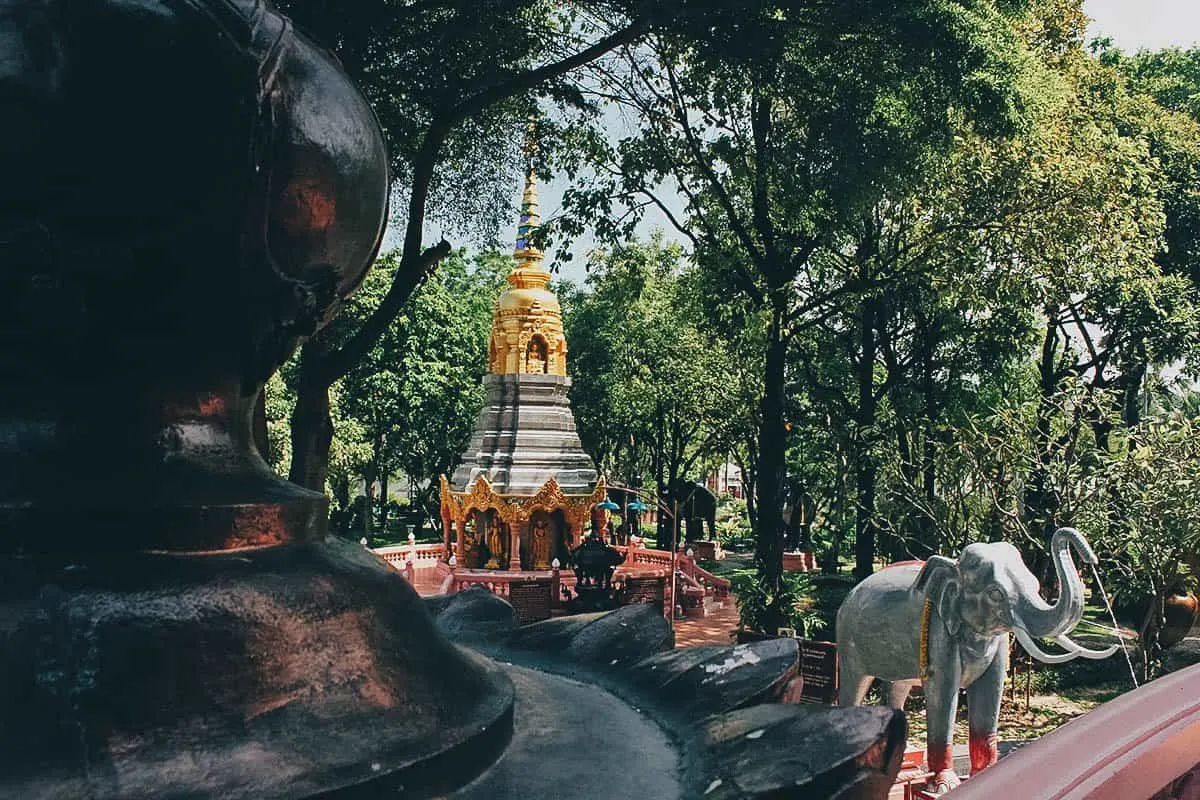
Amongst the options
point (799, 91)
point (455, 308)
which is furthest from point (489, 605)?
point (455, 308)

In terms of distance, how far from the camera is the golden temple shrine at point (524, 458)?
2167 cm

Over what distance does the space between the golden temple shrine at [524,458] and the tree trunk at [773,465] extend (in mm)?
8550

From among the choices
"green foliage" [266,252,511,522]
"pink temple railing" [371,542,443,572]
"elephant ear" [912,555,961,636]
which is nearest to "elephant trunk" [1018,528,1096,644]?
"elephant ear" [912,555,961,636]

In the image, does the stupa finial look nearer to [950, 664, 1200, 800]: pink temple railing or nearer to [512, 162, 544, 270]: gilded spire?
[512, 162, 544, 270]: gilded spire

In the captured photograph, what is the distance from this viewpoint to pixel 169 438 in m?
1.86

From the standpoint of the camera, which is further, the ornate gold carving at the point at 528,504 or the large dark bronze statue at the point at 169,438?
the ornate gold carving at the point at 528,504

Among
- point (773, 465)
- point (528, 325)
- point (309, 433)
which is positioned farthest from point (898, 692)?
point (528, 325)

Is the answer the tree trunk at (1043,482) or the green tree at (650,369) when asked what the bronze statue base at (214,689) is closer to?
the tree trunk at (1043,482)

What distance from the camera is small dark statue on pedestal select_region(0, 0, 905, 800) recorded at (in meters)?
1.55

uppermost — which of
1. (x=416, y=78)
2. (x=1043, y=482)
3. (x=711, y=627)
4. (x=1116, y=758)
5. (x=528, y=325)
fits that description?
(x=528, y=325)

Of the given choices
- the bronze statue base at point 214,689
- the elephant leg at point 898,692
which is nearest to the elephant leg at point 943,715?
the elephant leg at point 898,692

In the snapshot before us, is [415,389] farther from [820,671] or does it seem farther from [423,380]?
[820,671]

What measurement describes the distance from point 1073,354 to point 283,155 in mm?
19979

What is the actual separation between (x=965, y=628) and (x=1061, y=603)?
1.17m
